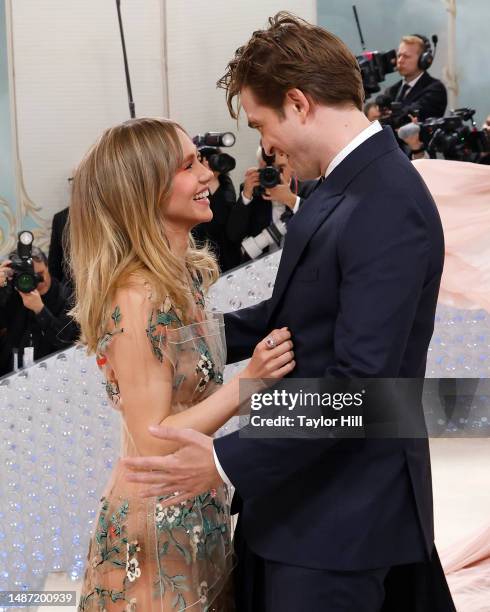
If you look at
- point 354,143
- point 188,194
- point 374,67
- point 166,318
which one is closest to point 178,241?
point 188,194

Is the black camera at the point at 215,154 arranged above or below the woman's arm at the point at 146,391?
below

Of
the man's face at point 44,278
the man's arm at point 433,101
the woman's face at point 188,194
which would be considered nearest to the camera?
the woman's face at point 188,194

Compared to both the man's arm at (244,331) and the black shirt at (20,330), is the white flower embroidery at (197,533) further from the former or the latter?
the black shirt at (20,330)

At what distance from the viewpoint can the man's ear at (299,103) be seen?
1.65 m

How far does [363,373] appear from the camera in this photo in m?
1.50

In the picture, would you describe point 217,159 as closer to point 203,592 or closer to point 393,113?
point 393,113

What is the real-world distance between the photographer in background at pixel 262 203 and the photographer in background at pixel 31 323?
3.00 feet

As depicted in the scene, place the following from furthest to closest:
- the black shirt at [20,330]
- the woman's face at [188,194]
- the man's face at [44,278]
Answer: the man's face at [44,278] < the black shirt at [20,330] < the woman's face at [188,194]

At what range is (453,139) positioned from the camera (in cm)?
461

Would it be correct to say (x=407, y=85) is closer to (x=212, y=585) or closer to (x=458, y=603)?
(x=458, y=603)

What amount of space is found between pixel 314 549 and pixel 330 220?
0.55 m

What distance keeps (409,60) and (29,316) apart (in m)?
2.90

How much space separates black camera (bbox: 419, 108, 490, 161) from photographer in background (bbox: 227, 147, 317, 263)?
649 millimetres

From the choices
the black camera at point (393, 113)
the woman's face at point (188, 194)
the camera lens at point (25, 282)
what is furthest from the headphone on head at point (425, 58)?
the woman's face at point (188, 194)
